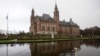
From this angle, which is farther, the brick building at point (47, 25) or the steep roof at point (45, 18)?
the steep roof at point (45, 18)

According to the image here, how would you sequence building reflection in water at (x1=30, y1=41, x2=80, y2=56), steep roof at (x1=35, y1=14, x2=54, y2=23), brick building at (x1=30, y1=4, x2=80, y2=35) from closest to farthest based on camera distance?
building reflection in water at (x1=30, y1=41, x2=80, y2=56)
brick building at (x1=30, y1=4, x2=80, y2=35)
steep roof at (x1=35, y1=14, x2=54, y2=23)

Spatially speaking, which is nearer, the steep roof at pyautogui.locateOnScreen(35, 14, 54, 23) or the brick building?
the brick building

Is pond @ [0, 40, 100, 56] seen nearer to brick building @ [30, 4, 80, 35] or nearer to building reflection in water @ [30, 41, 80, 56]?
building reflection in water @ [30, 41, 80, 56]

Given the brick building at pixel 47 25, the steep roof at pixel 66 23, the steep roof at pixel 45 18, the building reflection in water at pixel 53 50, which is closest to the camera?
the building reflection in water at pixel 53 50

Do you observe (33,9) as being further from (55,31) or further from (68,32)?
(68,32)

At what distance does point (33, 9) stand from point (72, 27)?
90.6 feet

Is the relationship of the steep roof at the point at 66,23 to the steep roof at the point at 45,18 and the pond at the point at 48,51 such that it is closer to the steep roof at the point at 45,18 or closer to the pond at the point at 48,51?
the steep roof at the point at 45,18

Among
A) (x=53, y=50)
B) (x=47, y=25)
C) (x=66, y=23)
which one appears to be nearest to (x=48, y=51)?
(x=53, y=50)

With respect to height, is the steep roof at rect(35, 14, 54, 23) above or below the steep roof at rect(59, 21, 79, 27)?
above

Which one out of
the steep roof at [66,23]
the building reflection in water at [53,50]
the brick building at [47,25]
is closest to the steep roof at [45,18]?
the brick building at [47,25]

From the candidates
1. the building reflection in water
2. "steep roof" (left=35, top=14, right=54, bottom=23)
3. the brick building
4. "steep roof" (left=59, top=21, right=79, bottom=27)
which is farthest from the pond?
"steep roof" (left=59, top=21, right=79, bottom=27)

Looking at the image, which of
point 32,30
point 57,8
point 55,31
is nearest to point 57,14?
point 57,8

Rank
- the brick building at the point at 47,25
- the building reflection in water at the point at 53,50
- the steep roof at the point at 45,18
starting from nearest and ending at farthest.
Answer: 1. the building reflection in water at the point at 53,50
2. the brick building at the point at 47,25
3. the steep roof at the point at 45,18

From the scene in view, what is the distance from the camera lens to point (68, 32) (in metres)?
105
